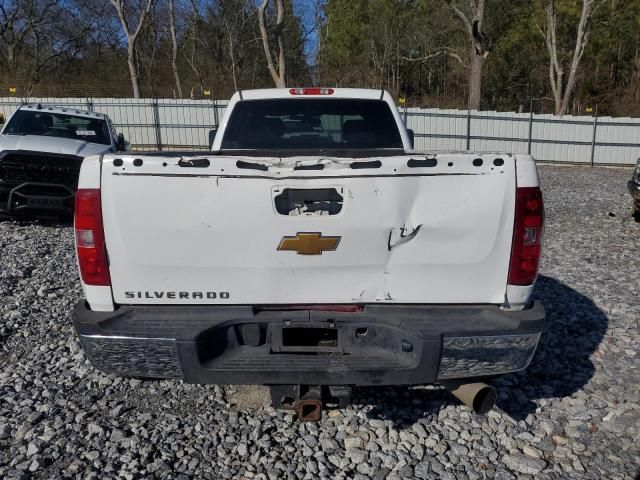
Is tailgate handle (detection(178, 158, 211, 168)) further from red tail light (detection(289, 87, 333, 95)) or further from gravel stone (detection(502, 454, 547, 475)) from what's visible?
red tail light (detection(289, 87, 333, 95))

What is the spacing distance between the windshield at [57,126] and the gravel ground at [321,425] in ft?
17.8

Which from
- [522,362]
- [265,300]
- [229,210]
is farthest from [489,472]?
[229,210]

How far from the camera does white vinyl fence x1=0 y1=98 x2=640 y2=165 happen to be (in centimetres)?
1988

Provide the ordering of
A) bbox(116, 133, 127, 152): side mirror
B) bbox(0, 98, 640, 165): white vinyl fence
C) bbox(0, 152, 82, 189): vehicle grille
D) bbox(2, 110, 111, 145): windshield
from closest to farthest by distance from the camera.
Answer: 1. bbox(0, 152, 82, 189): vehicle grille
2. bbox(2, 110, 111, 145): windshield
3. bbox(116, 133, 127, 152): side mirror
4. bbox(0, 98, 640, 165): white vinyl fence

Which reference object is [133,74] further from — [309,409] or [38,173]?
[309,409]

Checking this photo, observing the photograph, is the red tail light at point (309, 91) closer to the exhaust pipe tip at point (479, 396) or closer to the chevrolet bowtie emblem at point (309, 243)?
the chevrolet bowtie emblem at point (309, 243)

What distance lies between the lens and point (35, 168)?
7941 millimetres

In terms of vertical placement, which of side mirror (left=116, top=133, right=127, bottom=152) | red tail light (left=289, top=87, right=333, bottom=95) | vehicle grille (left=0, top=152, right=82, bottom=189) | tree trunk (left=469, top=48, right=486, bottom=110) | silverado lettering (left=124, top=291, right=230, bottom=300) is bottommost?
silverado lettering (left=124, top=291, right=230, bottom=300)

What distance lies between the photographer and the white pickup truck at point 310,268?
8.25 ft

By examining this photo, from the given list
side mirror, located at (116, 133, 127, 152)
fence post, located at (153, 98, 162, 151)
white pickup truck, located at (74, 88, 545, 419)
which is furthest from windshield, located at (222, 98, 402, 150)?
fence post, located at (153, 98, 162, 151)

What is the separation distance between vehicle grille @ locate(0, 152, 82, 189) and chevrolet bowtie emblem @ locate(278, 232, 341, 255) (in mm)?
6360

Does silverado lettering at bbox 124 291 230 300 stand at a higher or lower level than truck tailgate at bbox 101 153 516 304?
lower

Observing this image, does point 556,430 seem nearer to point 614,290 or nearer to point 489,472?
point 489,472

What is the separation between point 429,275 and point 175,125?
70.6ft
